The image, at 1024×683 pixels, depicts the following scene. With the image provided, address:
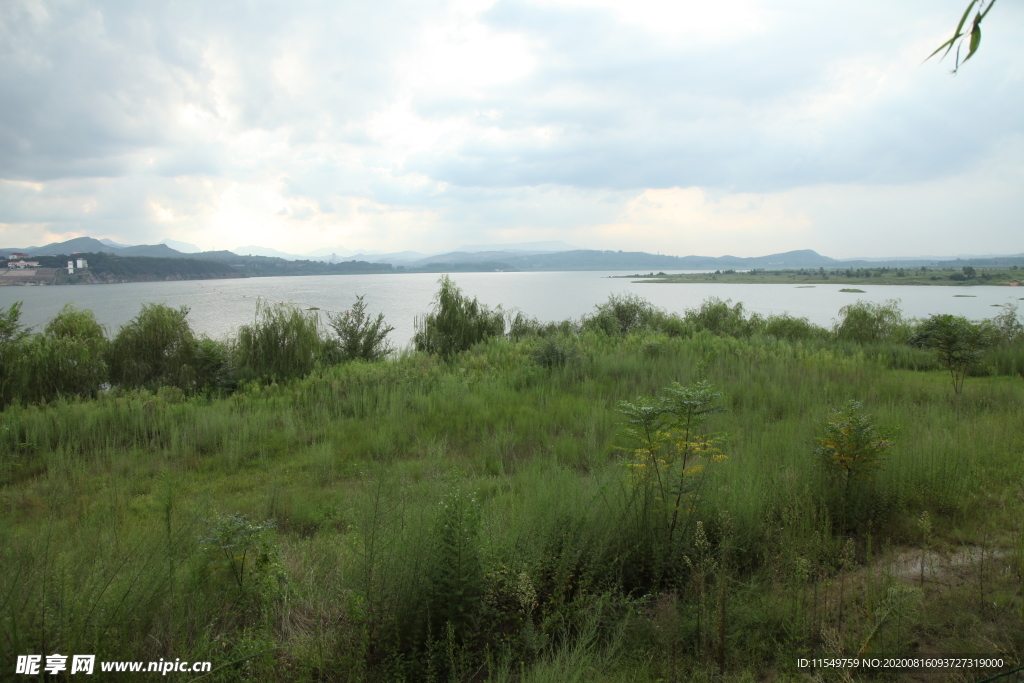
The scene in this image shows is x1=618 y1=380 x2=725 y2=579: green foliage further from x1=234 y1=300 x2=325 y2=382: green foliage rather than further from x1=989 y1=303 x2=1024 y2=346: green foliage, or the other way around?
x1=989 y1=303 x2=1024 y2=346: green foliage

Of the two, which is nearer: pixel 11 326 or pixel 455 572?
pixel 455 572

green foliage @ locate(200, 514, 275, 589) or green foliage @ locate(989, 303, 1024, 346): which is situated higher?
green foliage @ locate(989, 303, 1024, 346)

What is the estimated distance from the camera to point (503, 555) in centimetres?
339

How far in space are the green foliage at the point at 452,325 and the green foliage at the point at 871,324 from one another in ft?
41.5

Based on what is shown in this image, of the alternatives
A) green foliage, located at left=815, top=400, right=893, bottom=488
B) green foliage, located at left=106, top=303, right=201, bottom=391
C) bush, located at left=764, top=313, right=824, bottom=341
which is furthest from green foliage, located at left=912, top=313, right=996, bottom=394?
green foliage, located at left=106, top=303, right=201, bottom=391

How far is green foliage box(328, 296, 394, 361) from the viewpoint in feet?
58.1

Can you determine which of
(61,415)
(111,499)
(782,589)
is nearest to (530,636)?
Result: (782,589)

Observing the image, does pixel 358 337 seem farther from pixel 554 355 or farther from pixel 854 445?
pixel 854 445

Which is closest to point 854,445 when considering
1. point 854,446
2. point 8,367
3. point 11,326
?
point 854,446

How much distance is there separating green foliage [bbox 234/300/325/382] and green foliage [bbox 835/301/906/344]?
17816 millimetres

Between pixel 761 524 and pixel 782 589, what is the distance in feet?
2.41

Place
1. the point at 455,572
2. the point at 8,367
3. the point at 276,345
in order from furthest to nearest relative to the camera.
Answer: the point at 276,345
the point at 8,367
the point at 455,572

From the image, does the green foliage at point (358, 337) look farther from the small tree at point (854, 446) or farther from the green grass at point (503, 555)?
the small tree at point (854, 446)

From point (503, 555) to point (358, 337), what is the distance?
50.7 ft
